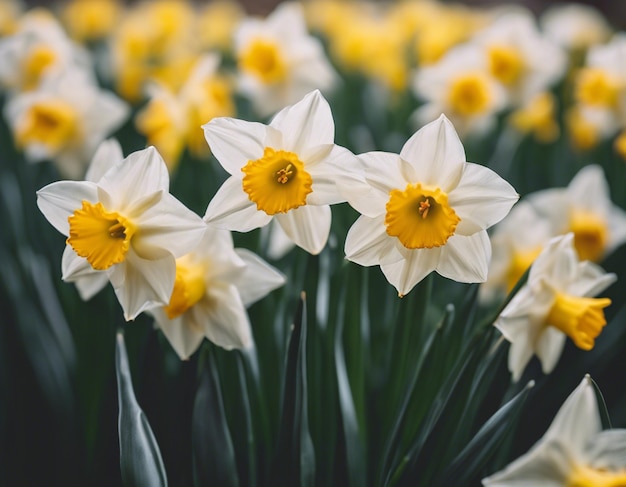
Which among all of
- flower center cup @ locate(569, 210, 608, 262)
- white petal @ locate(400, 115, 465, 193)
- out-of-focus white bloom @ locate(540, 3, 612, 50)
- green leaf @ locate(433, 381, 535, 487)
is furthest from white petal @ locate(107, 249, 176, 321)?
out-of-focus white bloom @ locate(540, 3, 612, 50)

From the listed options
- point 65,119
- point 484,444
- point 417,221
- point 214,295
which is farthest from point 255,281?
point 65,119

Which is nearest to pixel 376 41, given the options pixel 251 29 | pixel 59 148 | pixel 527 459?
pixel 251 29

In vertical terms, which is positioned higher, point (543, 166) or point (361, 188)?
point (361, 188)

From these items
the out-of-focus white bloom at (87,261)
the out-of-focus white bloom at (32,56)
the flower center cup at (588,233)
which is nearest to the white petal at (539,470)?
the out-of-focus white bloom at (87,261)

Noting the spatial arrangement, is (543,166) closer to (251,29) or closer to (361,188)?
(251,29)

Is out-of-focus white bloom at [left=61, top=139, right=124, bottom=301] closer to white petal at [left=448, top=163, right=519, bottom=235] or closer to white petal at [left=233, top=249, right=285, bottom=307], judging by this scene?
white petal at [left=233, top=249, right=285, bottom=307]

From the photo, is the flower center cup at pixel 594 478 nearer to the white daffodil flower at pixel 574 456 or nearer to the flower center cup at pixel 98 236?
the white daffodil flower at pixel 574 456
